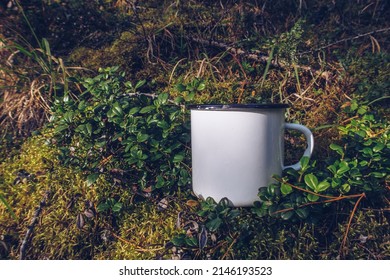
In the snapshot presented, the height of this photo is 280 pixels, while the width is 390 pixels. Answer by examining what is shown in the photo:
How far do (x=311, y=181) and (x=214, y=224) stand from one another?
1.23 feet

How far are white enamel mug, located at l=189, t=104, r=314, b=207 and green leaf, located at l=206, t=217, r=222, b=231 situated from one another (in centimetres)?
9

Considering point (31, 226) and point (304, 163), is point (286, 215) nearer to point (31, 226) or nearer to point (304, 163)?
point (304, 163)

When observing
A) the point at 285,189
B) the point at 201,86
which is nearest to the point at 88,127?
the point at 201,86

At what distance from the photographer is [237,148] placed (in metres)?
1.32

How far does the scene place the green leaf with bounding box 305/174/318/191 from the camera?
134 cm

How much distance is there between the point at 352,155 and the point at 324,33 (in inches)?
38.5

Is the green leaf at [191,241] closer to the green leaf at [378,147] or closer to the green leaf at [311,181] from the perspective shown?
the green leaf at [311,181]

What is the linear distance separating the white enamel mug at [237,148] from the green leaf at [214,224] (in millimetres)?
91

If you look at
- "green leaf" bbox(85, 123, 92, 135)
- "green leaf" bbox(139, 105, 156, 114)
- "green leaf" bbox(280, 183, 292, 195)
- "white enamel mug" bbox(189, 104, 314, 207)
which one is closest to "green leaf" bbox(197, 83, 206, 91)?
"green leaf" bbox(139, 105, 156, 114)

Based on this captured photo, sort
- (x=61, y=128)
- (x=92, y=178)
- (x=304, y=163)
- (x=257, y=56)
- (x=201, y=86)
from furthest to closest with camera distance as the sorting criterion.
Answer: (x=257, y=56)
(x=201, y=86)
(x=61, y=128)
(x=92, y=178)
(x=304, y=163)

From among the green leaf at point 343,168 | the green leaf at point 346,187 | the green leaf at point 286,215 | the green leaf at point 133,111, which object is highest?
the green leaf at point 133,111

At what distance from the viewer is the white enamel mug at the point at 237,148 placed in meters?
1.29

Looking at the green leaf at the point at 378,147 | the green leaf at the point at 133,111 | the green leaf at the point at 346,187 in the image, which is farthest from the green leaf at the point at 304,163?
the green leaf at the point at 133,111

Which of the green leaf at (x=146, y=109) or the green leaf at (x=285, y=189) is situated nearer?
the green leaf at (x=285, y=189)
